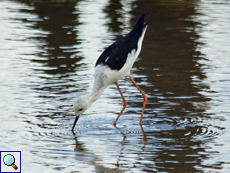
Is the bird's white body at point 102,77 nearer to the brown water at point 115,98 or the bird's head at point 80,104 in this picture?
the bird's head at point 80,104

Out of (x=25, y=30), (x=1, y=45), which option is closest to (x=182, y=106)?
(x=1, y=45)

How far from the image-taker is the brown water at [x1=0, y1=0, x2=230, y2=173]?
314 inches

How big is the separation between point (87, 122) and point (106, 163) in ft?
6.94

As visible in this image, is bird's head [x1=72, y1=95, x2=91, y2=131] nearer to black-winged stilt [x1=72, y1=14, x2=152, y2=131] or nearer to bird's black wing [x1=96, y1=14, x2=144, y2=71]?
black-winged stilt [x1=72, y1=14, x2=152, y2=131]

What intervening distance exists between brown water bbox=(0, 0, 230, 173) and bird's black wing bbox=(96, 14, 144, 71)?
1.09 meters

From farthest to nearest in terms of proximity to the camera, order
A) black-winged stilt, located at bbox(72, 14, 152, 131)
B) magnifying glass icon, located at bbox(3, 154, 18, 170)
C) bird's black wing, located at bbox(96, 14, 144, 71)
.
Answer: bird's black wing, located at bbox(96, 14, 144, 71) → black-winged stilt, located at bbox(72, 14, 152, 131) → magnifying glass icon, located at bbox(3, 154, 18, 170)

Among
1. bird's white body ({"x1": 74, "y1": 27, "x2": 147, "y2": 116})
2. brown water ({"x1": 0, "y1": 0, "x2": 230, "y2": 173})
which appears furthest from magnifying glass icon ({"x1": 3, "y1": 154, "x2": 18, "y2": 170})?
bird's white body ({"x1": 74, "y1": 27, "x2": 147, "y2": 116})

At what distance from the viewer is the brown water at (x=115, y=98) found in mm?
7988

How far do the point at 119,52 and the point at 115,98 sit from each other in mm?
1783

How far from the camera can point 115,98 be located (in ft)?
37.0

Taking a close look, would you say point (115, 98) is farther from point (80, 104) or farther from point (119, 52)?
point (80, 104)

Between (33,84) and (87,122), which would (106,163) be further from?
(33,84)

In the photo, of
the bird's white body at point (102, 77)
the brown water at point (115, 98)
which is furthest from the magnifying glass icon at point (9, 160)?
the bird's white body at point (102, 77)

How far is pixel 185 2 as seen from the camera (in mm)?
26141
